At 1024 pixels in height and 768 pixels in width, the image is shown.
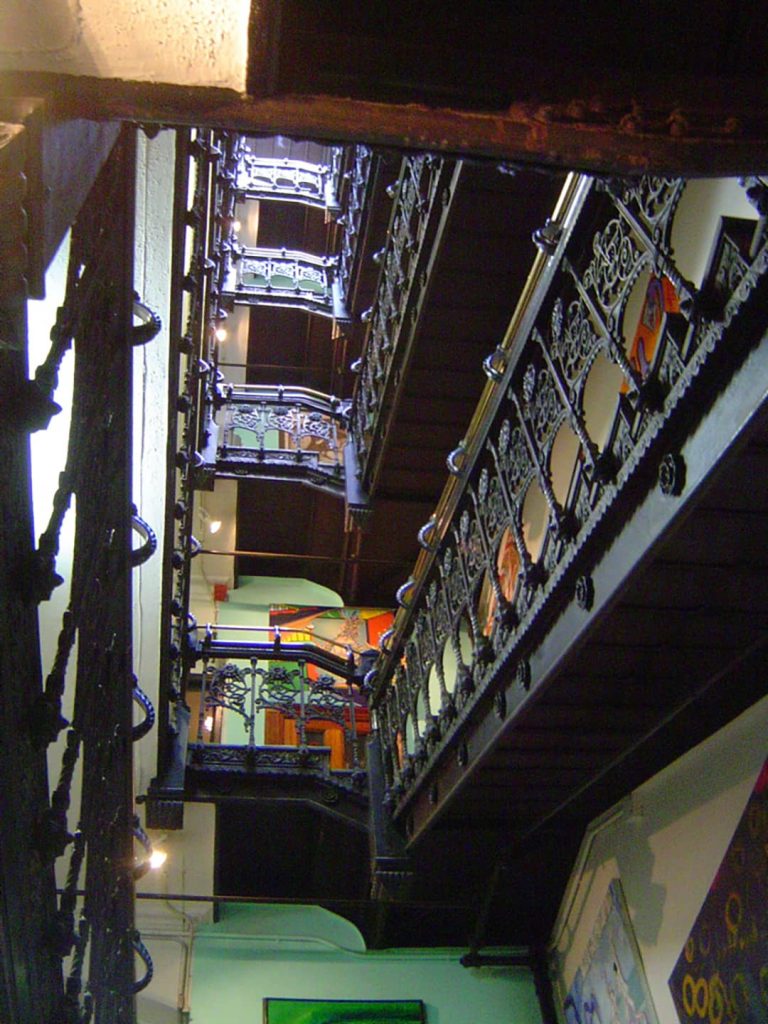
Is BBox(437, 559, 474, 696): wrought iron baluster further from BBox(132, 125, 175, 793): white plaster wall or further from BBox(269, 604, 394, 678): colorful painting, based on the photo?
BBox(269, 604, 394, 678): colorful painting

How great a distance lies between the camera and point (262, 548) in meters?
13.9

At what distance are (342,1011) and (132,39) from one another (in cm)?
806

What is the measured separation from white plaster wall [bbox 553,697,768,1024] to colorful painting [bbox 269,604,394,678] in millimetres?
6379

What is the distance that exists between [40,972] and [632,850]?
532 cm

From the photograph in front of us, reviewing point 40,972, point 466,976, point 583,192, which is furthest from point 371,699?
point 40,972

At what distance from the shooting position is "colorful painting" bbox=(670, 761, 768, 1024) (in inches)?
210

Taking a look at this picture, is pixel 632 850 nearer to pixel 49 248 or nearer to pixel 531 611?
pixel 531 611

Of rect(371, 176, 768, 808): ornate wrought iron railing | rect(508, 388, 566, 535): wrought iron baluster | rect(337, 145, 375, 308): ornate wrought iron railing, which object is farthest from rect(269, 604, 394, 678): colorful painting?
rect(508, 388, 566, 535): wrought iron baluster

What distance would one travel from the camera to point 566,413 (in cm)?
466

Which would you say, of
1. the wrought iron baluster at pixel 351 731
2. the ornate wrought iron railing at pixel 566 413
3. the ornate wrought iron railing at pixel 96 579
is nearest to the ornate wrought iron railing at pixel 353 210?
the ornate wrought iron railing at pixel 566 413

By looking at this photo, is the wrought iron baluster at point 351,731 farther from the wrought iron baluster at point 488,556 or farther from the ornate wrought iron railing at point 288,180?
the ornate wrought iron railing at point 288,180

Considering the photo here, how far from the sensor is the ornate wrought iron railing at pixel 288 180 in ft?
48.8

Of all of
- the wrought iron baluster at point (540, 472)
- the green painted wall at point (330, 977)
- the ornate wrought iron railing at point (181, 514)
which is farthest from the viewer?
the green painted wall at point (330, 977)

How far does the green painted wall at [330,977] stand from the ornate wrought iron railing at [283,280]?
793 centimetres
